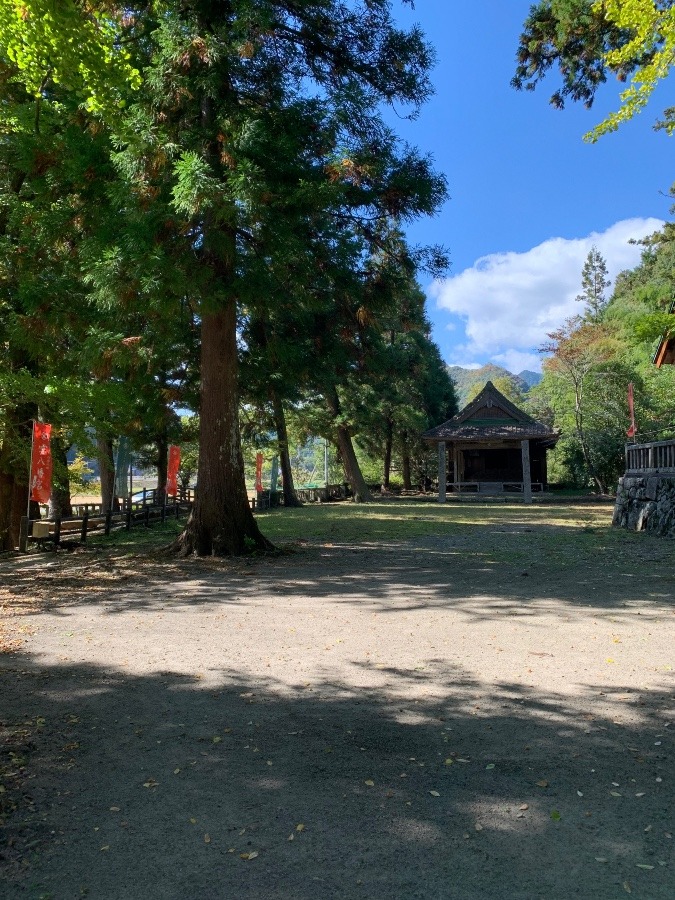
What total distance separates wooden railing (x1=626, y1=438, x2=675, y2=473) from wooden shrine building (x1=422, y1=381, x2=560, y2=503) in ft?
33.9

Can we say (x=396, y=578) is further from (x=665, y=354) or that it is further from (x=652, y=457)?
(x=665, y=354)

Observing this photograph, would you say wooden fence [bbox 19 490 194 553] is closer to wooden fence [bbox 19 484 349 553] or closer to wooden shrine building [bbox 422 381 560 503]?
wooden fence [bbox 19 484 349 553]

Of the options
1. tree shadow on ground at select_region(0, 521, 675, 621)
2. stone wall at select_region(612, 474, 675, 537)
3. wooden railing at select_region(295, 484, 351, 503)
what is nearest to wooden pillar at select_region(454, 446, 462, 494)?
wooden railing at select_region(295, 484, 351, 503)

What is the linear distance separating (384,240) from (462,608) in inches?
295

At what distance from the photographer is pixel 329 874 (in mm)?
2385

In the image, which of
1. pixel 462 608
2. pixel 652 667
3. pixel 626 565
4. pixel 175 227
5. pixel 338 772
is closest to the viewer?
pixel 338 772

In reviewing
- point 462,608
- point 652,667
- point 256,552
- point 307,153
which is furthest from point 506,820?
point 307,153

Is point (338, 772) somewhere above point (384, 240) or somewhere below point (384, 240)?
below

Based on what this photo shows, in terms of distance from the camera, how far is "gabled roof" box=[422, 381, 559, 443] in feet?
91.4

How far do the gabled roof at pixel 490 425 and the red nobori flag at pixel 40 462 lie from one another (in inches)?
760

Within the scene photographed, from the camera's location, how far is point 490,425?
2941cm

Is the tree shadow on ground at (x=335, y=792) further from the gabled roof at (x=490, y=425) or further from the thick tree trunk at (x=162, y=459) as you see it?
the gabled roof at (x=490, y=425)

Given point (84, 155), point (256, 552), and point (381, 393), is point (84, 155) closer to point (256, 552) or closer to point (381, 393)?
point (256, 552)

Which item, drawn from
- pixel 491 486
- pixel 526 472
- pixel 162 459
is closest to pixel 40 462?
pixel 162 459
